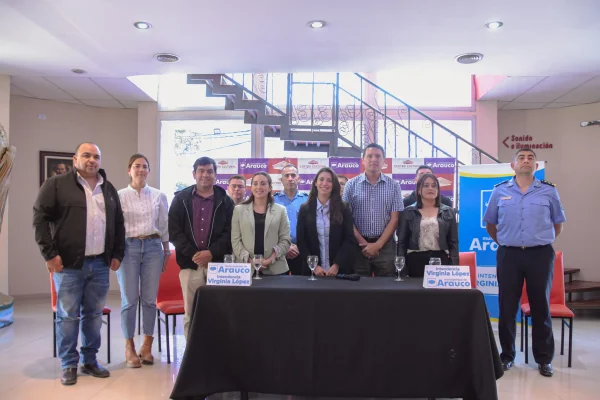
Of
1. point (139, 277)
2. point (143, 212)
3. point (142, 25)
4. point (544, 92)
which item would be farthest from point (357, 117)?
point (139, 277)

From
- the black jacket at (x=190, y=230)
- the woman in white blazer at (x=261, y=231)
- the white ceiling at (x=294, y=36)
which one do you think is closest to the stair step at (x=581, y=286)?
the white ceiling at (x=294, y=36)

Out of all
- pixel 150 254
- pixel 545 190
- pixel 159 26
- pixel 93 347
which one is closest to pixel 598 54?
pixel 545 190

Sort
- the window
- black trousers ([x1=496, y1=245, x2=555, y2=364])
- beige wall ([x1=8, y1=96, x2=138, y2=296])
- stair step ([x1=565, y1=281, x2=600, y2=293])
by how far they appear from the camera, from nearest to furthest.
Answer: black trousers ([x1=496, y1=245, x2=555, y2=364])
stair step ([x1=565, y1=281, x2=600, y2=293])
beige wall ([x1=8, y1=96, x2=138, y2=296])
the window

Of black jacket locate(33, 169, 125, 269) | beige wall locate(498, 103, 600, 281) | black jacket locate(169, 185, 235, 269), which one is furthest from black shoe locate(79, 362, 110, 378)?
beige wall locate(498, 103, 600, 281)

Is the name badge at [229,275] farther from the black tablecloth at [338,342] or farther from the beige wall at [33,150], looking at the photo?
the beige wall at [33,150]

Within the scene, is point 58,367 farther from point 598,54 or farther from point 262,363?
point 598,54

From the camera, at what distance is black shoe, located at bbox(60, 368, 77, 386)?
3055 millimetres

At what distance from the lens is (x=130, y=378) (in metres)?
3.19

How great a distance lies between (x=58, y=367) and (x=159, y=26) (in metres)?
2.87

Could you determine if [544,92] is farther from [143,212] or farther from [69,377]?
[69,377]

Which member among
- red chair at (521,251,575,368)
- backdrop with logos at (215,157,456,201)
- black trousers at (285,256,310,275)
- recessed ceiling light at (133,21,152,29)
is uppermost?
recessed ceiling light at (133,21,152,29)

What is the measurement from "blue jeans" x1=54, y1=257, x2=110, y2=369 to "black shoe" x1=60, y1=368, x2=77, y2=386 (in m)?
0.03

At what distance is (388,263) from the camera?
3.30 meters

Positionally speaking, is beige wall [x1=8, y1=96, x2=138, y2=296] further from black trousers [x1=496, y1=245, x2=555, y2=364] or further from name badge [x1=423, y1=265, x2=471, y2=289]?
name badge [x1=423, y1=265, x2=471, y2=289]
